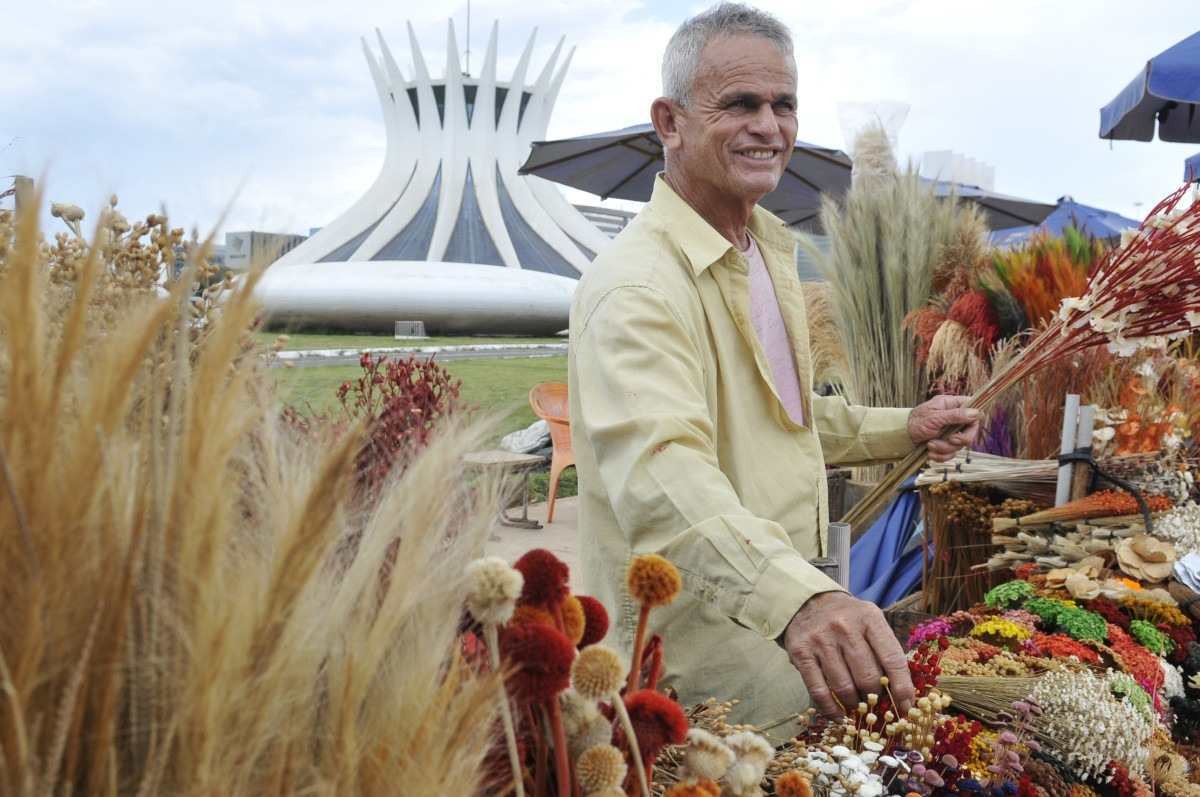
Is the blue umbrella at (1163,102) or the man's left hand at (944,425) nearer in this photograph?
the man's left hand at (944,425)

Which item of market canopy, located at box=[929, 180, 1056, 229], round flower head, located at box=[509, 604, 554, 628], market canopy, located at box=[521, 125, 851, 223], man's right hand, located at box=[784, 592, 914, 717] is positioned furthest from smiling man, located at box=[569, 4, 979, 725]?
market canopy, located at box=[929, 180, 1056, 229]

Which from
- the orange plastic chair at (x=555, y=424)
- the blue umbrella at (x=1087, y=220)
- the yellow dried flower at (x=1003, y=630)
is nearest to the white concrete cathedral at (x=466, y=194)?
the blue umbrella at (x=1087, y=220)

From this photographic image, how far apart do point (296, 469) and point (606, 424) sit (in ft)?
2.33

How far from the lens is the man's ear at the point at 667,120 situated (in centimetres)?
168

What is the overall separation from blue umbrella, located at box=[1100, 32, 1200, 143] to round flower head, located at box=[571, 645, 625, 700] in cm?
636

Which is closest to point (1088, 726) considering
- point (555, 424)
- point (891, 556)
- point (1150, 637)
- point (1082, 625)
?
point (1082, 625)

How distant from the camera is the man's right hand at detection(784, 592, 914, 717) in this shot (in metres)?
0.99

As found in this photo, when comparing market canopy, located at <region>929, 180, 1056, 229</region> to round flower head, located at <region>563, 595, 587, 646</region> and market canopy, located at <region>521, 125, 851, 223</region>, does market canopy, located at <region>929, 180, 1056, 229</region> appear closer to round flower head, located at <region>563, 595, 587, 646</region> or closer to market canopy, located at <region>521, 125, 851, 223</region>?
market canopy, located at <region>521, 125, 851, 223</region>

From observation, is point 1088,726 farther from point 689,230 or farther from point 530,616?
point 530,616

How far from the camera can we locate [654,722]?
26.3 inches

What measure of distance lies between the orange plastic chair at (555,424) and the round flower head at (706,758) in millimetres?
5221

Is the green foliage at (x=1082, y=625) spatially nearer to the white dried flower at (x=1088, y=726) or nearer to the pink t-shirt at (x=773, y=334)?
the white dried flower at (x=1088, y=726)

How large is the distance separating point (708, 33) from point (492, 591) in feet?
4.30

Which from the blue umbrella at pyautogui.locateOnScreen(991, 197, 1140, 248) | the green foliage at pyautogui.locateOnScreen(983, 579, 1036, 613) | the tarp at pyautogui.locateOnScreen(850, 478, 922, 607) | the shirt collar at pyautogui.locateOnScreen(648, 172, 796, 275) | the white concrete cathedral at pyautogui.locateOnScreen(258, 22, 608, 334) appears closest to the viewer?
the shirt collar at pyautogui.locateOnScreen(648, 172, 796, 275)
